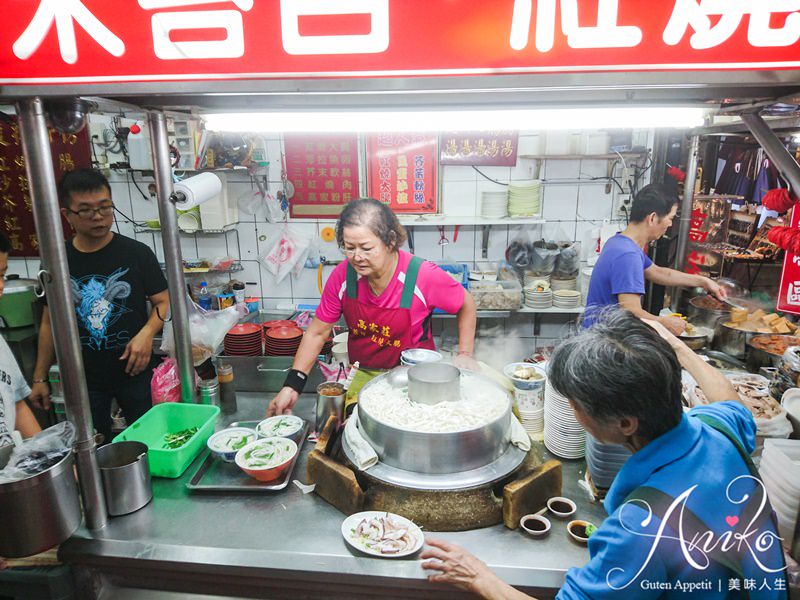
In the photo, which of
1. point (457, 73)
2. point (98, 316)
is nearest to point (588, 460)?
point (457, 73)

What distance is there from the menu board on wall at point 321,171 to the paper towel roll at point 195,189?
9.95ft

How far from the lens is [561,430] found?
7.44 ft

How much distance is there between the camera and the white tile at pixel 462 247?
5789 mm

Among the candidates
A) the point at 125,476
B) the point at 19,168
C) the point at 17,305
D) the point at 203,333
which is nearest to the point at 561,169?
the point at 203,333

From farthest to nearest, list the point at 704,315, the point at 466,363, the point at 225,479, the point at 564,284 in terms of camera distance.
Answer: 1. the point at 564,284
2. the point at 704,315
3. the point at 466,363
4. the point at 225,479

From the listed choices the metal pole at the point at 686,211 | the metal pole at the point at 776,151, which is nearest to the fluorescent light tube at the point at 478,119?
the metal pole at the point at 776,151

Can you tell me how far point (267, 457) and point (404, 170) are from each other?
13.2 feet

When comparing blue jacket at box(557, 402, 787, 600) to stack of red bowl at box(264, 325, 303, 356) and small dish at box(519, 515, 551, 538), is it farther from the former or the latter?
stack of red bowl at box(264, 325, 303, 356)

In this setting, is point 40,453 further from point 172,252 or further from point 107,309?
point 107,309

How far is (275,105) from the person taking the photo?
2.05 meters

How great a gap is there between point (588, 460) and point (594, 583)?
0.88 m

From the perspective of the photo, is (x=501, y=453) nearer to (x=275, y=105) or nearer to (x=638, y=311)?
(x=275, y=105)

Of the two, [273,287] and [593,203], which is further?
[273,287]

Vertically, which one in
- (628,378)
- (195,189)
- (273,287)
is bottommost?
(273,287)
